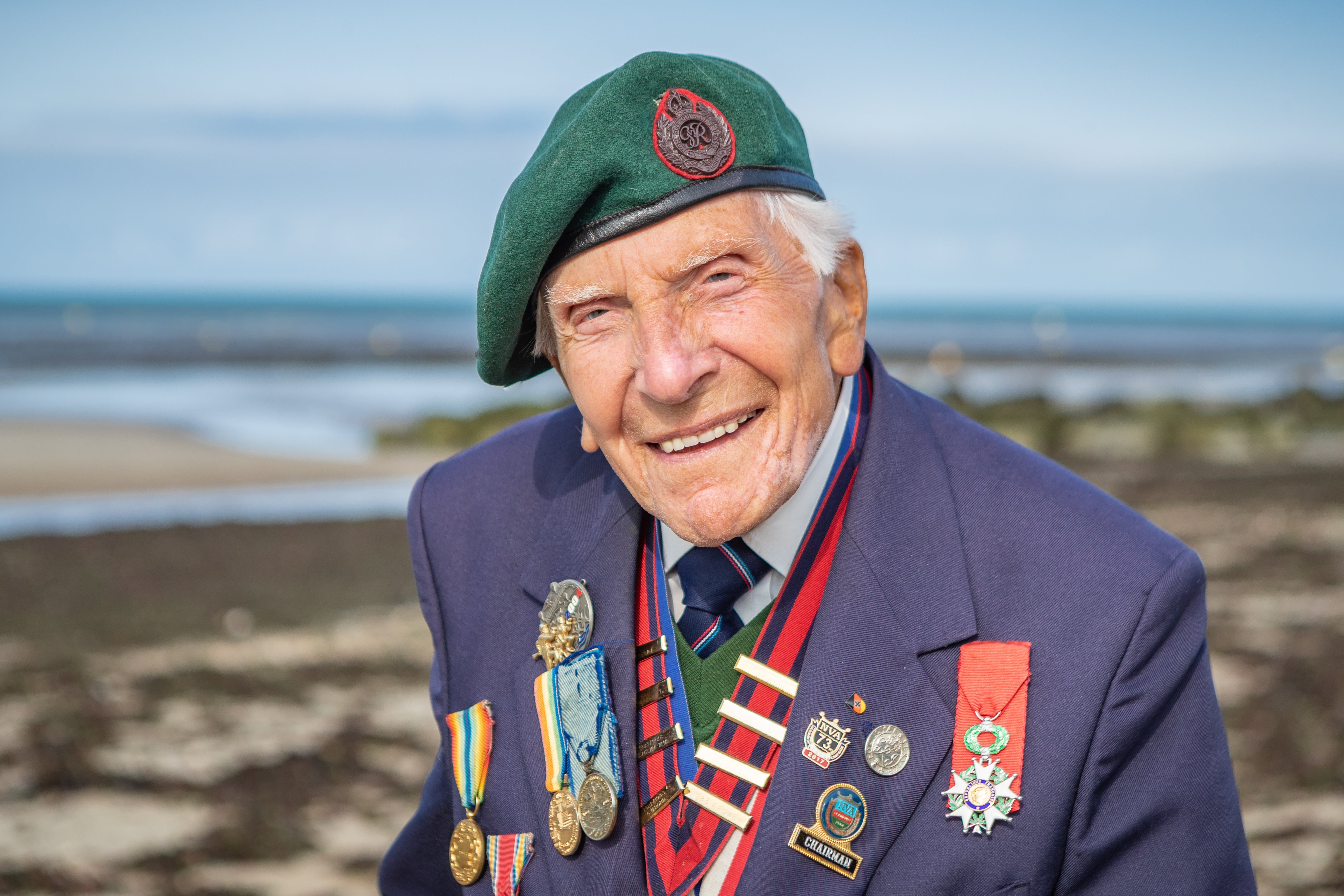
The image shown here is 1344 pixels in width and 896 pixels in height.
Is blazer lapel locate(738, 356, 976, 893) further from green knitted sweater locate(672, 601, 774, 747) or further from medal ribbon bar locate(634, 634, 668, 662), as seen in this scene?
medal ribbon bar locate(634, 634, 668, 662)

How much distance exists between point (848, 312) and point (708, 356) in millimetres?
360

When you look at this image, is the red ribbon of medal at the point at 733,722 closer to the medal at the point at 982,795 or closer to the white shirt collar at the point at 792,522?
the white shirt collar at the point at 792,522

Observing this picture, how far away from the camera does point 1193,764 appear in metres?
1.85

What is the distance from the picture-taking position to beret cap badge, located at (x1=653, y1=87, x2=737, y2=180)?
1.85 meters

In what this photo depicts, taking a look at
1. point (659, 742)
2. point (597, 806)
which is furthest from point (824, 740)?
point (597, 806)

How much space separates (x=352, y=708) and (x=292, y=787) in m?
1.05

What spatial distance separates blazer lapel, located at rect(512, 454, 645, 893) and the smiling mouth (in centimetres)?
38

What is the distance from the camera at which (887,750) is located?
6.42ft

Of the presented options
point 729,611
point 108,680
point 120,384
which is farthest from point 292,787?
point 120,384

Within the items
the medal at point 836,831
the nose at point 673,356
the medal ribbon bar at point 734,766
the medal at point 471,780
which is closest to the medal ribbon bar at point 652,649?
the medal ribbon bar at point 734,766

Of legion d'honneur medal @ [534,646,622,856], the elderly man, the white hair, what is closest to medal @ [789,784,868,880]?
the elderly man

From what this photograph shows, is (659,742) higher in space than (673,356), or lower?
lower

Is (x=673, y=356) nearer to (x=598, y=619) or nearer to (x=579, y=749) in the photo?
(x=598, y=619)

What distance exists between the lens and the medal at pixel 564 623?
227cm
